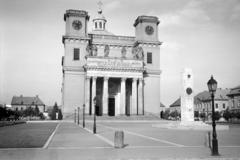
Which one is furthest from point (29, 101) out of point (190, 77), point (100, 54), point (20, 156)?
point (20, 156)

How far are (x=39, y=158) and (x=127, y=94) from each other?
67.0m

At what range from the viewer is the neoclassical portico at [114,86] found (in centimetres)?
7288

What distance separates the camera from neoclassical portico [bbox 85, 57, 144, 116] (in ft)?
239

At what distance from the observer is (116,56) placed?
81.3 meters

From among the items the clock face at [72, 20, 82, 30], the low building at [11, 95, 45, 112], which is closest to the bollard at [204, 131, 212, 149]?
the clock face at [72, 20, 82, 30]

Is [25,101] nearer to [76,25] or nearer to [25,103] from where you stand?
[25,103]

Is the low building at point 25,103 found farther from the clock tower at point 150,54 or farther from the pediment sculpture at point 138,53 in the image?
the pediment sculpture at point 138,53

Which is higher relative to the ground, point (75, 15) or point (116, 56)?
point (75, 15)

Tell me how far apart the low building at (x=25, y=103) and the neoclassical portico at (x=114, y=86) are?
79131mm

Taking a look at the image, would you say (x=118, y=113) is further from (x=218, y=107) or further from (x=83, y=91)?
(x=218, y=107)

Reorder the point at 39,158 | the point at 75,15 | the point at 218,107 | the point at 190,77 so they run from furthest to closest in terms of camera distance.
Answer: the point at 218,107 < the point at 75,15 < the point at 190,77 < the point at 39,158

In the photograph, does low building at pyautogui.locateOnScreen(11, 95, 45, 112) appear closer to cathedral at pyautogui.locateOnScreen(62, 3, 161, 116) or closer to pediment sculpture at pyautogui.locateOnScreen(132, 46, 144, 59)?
cathedral at pyautogui.locateOnScreen(62, 3, 161, 116)

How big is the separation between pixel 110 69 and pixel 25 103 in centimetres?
8958

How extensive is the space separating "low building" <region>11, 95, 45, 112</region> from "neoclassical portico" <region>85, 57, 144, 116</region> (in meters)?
79.1
